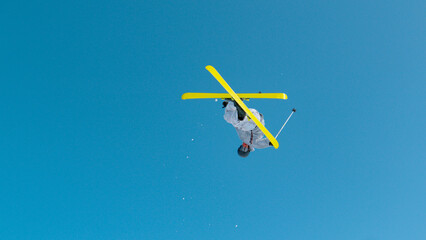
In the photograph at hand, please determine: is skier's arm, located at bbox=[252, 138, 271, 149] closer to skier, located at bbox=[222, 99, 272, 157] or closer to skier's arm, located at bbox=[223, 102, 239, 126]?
skier, located at bbox=[222, 99, 272, 157]

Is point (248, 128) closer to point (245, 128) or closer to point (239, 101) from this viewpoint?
point (245, 128)

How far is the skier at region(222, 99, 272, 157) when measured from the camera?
11.7m

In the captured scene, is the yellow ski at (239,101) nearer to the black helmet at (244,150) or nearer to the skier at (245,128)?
the skier at (245,128)

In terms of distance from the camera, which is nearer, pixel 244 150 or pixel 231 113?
pixel 231 113

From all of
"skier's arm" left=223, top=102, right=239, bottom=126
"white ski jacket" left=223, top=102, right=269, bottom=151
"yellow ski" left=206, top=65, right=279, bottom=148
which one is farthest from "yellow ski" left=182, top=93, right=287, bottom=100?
"yellow ski" left=206, top=65, right=279, bottom=148

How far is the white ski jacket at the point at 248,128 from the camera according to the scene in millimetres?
11720

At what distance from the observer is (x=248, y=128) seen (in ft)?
40.4

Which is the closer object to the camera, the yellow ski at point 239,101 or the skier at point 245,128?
the yellow ski at point 239,101

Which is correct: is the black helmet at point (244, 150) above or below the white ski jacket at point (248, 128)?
below

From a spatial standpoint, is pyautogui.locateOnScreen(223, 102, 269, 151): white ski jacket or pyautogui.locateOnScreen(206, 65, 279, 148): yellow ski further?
pyautogui.locateOnScreen(223, 102, 269, 151): white ski jacket

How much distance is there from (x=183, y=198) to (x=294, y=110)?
8.42m

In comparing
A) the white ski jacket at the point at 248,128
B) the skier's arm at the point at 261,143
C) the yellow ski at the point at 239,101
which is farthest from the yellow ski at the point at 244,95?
the skier's arm at the point at 261,143

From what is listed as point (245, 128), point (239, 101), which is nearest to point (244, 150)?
point (245, 128)

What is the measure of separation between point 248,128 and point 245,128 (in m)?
0.13
